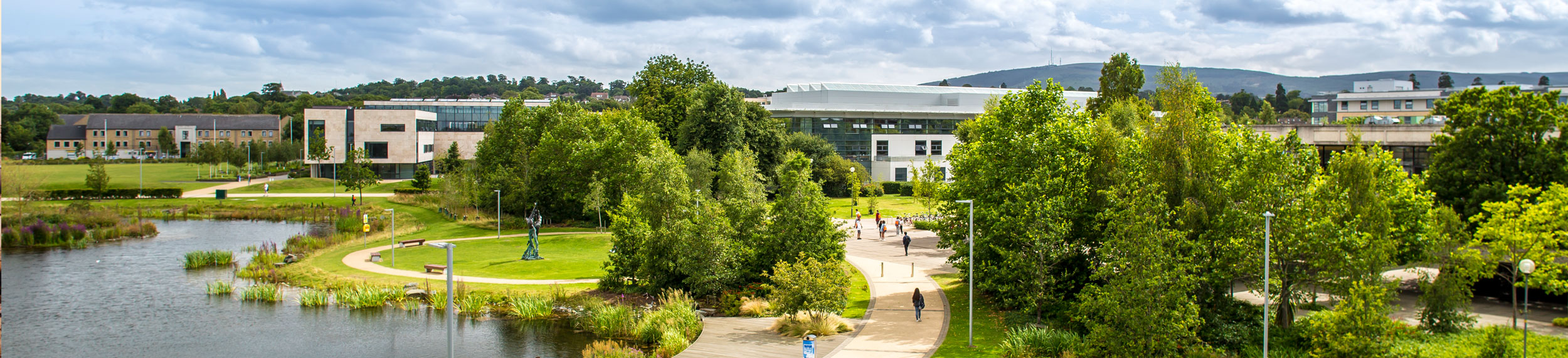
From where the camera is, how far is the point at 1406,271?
133 feet

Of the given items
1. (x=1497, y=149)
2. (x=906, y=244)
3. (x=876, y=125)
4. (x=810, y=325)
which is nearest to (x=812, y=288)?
(x=810, y=325)

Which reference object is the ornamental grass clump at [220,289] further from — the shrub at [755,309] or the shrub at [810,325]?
the shrub at [810,325]

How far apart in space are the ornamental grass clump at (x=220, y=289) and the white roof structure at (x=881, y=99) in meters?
58.3

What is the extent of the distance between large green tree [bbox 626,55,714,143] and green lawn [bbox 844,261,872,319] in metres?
35.5

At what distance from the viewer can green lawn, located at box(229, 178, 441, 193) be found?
3423 inches

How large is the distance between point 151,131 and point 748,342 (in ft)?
442

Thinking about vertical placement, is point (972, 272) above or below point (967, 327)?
above

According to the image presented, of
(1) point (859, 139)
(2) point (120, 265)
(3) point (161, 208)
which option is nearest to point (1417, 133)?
(1) point (859, 139)

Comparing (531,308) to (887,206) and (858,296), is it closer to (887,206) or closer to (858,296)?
(858,296)

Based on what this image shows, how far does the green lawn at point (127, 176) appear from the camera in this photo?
3287 inches

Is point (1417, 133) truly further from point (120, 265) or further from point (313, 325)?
point (120, 265)

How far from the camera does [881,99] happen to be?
102 metres

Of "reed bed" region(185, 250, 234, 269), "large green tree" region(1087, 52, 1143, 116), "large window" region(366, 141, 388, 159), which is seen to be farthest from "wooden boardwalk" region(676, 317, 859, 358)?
"large window" region(366, 141, 388, 159)

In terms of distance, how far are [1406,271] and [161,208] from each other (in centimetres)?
8253
